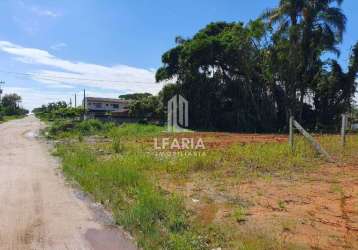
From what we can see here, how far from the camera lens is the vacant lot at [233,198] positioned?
201 inches

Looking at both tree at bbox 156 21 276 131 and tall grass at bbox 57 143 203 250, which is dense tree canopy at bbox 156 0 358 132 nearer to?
tree at bbox 156 21 276 131

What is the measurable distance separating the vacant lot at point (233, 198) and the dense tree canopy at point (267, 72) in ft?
56.7

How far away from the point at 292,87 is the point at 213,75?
723cm

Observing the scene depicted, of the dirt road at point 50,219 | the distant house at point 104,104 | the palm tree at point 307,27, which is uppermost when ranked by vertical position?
Answer: the palm tree at point 307,27

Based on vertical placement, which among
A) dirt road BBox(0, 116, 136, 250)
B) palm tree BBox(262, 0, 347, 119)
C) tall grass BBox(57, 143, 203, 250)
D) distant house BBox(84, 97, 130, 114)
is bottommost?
dirt road BBox(0, 116, 136, 250)

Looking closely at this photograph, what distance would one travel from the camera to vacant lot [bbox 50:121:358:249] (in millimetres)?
5109

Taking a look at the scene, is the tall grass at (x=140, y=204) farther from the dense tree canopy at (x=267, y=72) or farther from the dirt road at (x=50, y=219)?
the dense tree canopy at (x=267, y=72)

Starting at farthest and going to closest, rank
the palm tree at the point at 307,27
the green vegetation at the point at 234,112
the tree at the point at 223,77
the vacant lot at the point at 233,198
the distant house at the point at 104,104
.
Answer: the distant house at the point at 104,104 < the tree at the point at 223,77 < the palm tree at the point at 307,27 < the green vegetation at the point at 234,112 < the vacant lot at the point at 233,198

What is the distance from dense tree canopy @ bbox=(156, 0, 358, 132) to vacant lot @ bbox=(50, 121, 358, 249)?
17.3m

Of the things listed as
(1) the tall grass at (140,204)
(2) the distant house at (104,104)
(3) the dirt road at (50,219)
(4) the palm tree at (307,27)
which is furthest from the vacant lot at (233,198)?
(2) the distant house at (104,104)

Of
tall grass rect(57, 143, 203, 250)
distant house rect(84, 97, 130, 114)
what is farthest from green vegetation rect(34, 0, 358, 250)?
distant house rect(84, 97, 130, 114)

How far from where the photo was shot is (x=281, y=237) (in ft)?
16.6

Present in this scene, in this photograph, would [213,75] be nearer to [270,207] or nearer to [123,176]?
[123,176]

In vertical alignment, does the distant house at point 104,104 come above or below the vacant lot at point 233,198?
above
